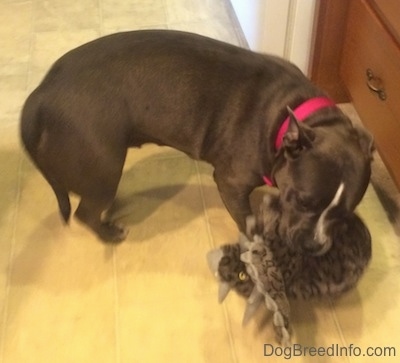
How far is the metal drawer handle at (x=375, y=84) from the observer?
78.2 inches

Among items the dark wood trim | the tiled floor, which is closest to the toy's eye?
the tiled floor

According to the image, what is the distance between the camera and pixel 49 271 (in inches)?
A: 76.1

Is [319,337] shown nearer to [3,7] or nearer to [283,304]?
[283,304]

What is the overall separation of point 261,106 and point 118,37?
458 millimetres

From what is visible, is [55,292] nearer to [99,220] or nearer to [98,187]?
[99,220]

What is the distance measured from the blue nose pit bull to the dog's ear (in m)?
0.01

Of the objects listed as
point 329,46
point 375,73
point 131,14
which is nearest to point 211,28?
point 131,14

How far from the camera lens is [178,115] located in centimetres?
171

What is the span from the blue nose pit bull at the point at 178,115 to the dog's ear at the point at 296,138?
0.01 m

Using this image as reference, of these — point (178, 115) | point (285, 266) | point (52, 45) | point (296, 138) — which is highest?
point (296, 138)

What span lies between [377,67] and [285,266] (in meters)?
0.81

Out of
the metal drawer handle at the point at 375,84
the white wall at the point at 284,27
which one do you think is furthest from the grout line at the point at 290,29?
the metal drawer handle at the point at 375,84

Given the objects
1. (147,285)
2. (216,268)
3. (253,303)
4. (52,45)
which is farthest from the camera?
(52,45)

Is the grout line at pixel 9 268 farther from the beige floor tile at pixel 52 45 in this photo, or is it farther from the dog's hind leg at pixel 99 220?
the beige floor tile at pixel 52 45
